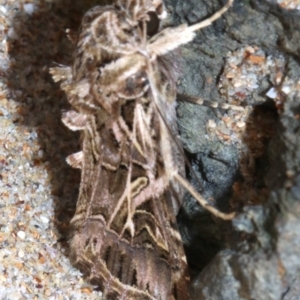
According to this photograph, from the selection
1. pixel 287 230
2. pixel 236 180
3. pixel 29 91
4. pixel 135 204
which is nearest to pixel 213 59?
pixel 236 180

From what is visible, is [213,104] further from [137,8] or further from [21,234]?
[21,234]

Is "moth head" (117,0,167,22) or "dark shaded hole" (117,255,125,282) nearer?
"moth head" (117,0,167,22)

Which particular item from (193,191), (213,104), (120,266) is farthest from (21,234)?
(213,104)

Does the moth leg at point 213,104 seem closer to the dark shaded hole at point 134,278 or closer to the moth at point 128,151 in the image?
the moth at point 128,151

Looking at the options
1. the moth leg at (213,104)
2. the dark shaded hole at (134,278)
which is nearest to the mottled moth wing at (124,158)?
the dark shaded hole at (134,278)

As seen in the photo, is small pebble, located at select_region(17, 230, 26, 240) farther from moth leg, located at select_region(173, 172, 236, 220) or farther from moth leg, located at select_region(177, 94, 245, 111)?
moth leg, located at select_region(177, 94, 245, 111)

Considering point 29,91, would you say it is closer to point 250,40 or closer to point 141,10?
point 141,10

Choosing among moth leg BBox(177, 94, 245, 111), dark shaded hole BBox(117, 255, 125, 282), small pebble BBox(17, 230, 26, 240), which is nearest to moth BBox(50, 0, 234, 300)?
dark shaded hole BBox(117, 255, 125, 282)
